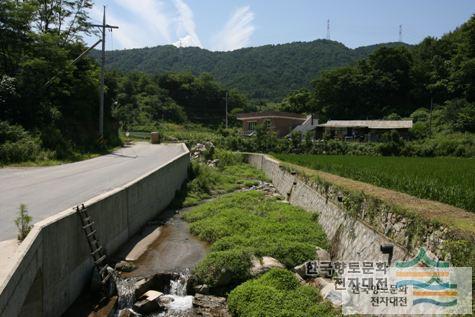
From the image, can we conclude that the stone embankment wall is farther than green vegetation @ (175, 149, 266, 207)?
No

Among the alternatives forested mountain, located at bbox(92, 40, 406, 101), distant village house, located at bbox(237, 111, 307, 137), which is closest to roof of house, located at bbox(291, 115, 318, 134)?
distant village house, located at bbox(237, 111, 307, 137)

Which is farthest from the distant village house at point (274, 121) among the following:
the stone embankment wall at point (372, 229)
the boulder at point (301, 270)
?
the boulder at point (301, 270)

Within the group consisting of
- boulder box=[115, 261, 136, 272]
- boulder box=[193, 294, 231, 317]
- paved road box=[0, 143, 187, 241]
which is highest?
paved road box=[0, 143, 187, 241]

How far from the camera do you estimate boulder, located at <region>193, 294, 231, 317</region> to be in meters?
9.41

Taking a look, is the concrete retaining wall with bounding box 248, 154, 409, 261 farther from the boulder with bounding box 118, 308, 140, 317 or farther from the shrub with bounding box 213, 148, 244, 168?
the shrub with bounding box 213, 148, 244, 168

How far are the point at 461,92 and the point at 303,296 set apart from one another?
67.6 m

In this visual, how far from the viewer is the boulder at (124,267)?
1139 cm

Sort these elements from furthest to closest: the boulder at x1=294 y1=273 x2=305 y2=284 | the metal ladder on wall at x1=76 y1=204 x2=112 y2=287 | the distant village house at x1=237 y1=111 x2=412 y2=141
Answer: the distant village house at x1=237 y1=111 x2=412 y2=141
the boulder at x1=294 y1=273 x2=305 y2=284
the metal ladder on wall at x1=76 y1=204 x2=112 y2=287

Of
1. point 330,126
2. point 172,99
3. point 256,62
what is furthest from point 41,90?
point 256,62

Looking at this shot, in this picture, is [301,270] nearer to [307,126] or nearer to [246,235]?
[246,235]

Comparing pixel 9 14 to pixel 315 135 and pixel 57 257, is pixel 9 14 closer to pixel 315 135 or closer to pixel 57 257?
pixel 57 257

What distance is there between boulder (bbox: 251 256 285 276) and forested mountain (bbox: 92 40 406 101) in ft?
379

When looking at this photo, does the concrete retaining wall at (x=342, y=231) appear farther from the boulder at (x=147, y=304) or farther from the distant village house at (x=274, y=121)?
the distant village house at (x=274, y=121)

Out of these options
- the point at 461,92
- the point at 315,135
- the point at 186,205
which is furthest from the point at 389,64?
the point at 186,205
